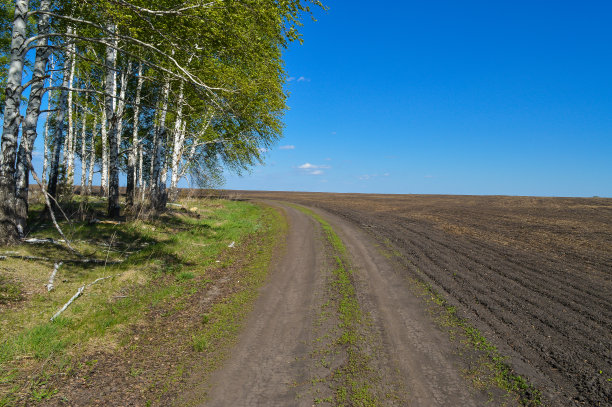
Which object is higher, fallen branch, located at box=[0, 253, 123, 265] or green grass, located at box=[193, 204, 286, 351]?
fallen branch, located at box=[0, 253, 123, 265]

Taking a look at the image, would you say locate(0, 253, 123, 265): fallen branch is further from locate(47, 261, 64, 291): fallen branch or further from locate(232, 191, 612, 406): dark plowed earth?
locate(232, 191, 612, 406): dark plowed earth

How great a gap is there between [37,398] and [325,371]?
3.83 meters

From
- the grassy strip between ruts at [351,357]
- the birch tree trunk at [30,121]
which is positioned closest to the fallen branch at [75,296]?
the birch tree trunk at [30,121]

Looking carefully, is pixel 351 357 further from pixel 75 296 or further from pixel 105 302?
pixel 75 296

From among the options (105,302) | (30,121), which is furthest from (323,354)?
(30,121)

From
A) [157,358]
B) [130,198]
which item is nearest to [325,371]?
[157,358]

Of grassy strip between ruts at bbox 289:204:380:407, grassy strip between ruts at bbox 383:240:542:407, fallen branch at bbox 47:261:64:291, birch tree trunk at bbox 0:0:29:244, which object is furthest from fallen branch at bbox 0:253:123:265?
grassy strip between ruts at bbox 383:240:542:407

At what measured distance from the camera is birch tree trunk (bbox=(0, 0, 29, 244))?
26.5ft

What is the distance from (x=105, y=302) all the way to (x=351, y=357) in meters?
5.59

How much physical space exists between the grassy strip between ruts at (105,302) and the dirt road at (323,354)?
63cm

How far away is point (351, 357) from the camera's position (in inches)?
204

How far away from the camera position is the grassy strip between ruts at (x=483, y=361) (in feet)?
14.6

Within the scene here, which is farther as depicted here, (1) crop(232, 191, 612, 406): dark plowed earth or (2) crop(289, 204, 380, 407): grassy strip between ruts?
(1) crop(232, 191, 612, 406): dark plowed earth

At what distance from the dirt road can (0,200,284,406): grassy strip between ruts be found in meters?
0.63
